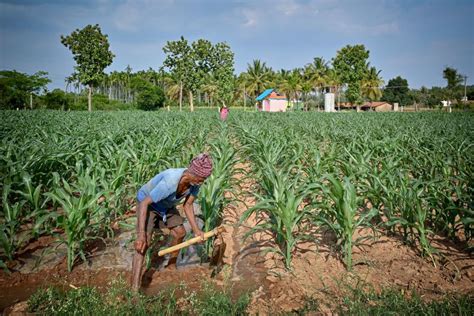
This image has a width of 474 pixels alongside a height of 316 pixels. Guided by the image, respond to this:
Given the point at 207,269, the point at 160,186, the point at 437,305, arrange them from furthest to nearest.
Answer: the point at 207,269 → the point at 160,186 → the point at 437,305

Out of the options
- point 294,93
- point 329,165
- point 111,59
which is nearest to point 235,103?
point 294,93

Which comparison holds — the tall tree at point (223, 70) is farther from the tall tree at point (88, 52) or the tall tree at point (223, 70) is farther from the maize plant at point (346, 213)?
the maize plant at point (346, 213)

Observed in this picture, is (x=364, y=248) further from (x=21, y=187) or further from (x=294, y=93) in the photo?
(x=294, y=93)

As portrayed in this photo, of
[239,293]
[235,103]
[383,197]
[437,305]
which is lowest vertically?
[239,293]

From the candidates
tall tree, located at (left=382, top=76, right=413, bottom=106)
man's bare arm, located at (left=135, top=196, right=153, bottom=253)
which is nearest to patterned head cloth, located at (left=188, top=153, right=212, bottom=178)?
man's bare arm, located at (left=135, top=196, right=153, bottom=253)

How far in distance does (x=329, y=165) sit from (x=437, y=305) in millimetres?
2963

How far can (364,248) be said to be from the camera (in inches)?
137

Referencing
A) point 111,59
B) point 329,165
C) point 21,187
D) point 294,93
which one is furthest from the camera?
point 294,93

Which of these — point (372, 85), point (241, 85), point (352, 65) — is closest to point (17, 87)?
point (241, 85)

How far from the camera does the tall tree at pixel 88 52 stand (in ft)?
100.0

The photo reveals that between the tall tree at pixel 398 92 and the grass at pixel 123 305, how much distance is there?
3137 inches

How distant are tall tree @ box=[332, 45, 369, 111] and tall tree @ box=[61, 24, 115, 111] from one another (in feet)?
104

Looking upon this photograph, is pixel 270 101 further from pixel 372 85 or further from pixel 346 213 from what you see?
pixel 346 213

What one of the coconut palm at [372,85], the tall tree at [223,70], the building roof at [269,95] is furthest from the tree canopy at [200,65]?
the coconut palm at [372,85]
